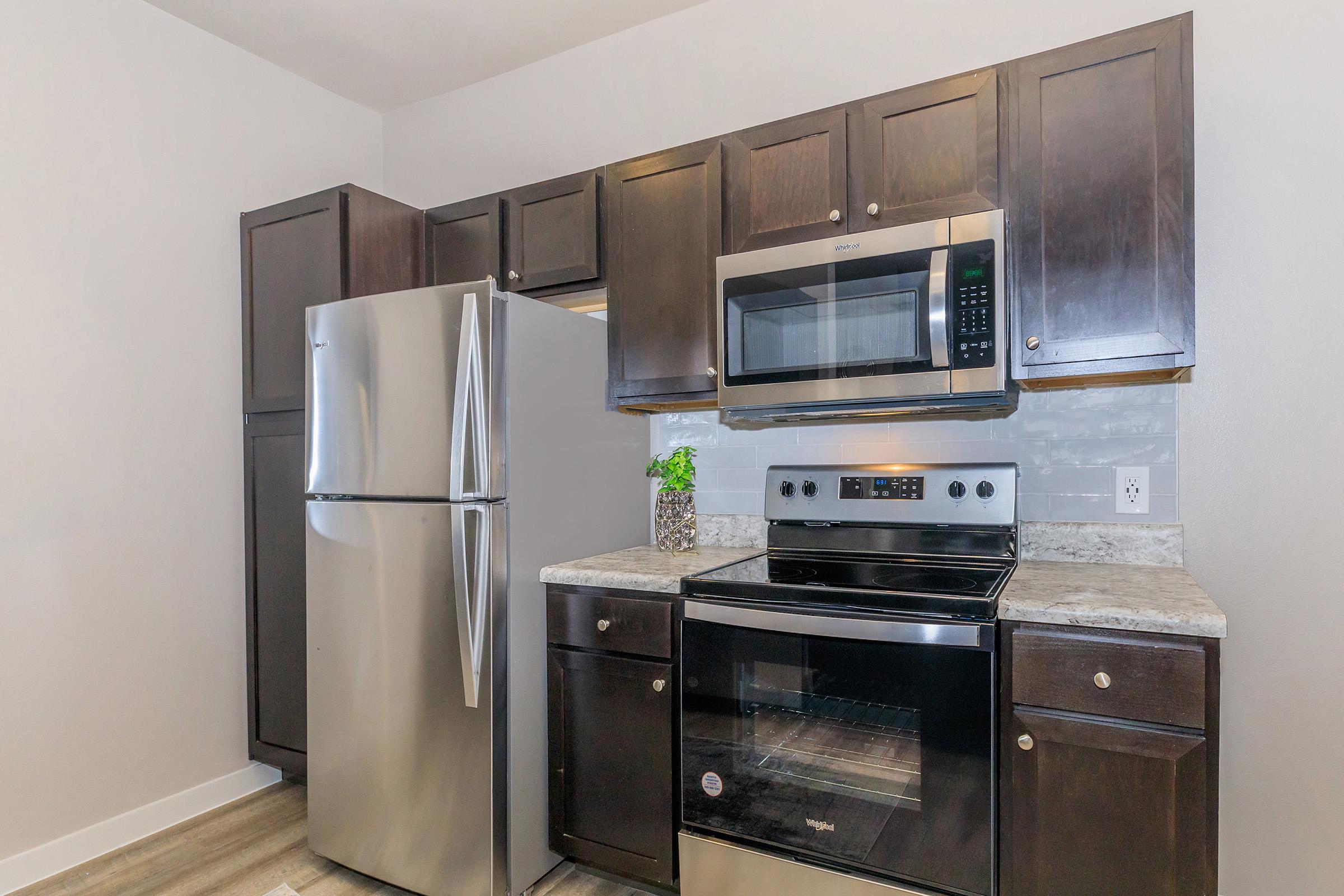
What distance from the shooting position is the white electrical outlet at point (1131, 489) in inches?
75.8

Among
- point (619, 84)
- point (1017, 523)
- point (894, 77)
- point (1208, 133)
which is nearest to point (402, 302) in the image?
point (619, 84)

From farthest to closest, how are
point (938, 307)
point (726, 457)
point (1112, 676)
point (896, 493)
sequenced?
1. point (726, 457)
2. point (896, 493)
3. point (938, 307)
4. point (1112, 676)

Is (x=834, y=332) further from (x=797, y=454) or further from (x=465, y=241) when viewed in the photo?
(x=465, y=241)

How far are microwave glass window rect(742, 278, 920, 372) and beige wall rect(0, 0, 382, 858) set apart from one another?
2040 millimetres

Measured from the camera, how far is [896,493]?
6.81 feet

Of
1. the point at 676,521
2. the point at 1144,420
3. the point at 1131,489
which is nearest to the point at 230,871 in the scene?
the point at 676,521

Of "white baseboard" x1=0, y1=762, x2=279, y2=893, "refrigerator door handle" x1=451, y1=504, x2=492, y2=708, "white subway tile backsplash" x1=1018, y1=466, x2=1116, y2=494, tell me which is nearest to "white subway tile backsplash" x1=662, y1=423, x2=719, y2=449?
"refrigerator door handle" x1=451, y1=504, x2=492, y2=708

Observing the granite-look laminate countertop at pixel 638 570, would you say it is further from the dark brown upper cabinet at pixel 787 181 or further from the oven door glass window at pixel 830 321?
the dark brown upper cabinet at pixel 787 181

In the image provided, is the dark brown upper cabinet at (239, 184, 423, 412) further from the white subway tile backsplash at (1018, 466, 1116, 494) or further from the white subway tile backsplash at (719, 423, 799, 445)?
the white subway tile backsplash at (1018, 466, 1116, 494)

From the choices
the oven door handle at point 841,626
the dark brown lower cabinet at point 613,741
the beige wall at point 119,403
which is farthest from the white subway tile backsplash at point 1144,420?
the beige wall at point 119,403

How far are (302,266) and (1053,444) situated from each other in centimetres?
253

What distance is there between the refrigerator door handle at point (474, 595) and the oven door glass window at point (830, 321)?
0.81 metres

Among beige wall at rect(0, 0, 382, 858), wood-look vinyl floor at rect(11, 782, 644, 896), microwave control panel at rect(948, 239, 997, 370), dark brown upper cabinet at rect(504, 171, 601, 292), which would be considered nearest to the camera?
microwave control panel at rect(948, 239, 997, 370)

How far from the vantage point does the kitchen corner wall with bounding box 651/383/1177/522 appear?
192cm
